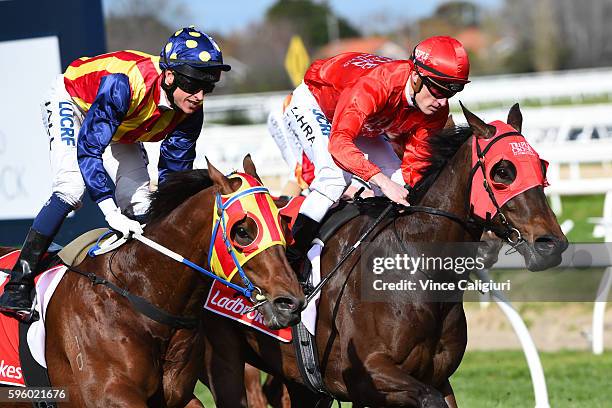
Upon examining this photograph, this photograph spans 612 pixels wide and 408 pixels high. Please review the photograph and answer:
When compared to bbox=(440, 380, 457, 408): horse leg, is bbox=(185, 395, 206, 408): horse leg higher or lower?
higher

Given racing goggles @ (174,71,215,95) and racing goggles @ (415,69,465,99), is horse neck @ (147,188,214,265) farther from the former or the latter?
racing goggles @ (415,69,465,99)

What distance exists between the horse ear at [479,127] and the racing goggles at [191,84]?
3.54 feet

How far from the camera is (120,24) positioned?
4566 cm

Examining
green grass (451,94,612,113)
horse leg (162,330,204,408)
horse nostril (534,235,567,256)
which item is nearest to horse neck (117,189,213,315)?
horse leg (162,330,204,408)

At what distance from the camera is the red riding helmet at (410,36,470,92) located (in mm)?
4285

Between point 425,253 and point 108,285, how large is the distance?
1.36 metres

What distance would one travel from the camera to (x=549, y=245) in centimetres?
395

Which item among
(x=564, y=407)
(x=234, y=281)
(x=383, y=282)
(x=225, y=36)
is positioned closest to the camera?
(x=234, y=281)

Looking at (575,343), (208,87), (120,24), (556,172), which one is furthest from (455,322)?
(120,24)

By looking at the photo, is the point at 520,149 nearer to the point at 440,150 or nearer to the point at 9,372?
the point at 440,150

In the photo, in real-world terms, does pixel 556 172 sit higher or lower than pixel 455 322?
lower

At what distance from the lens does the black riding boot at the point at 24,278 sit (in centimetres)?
404

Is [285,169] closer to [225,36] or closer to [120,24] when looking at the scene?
[120,24]

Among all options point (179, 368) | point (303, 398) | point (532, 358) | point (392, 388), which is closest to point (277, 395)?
point (303, 398)
